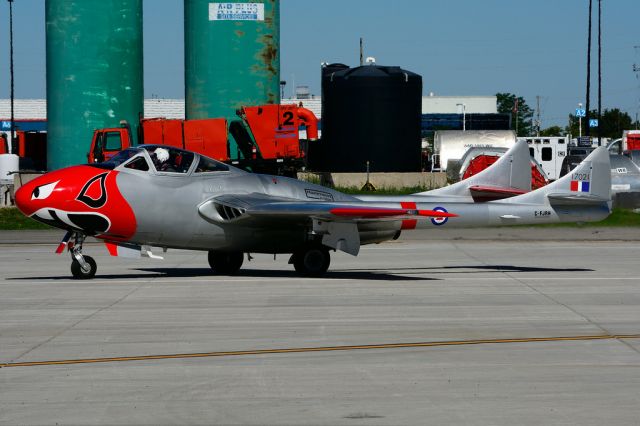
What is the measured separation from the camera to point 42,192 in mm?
16641

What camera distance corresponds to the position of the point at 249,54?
42094 mm

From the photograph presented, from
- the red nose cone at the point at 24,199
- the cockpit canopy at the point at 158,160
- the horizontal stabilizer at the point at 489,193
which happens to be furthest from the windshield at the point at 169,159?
the horizontal stabilizer at the point at 489,193

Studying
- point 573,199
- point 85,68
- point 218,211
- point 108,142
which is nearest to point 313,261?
point 218,211

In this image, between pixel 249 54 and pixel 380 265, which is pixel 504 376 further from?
pixel 249 54

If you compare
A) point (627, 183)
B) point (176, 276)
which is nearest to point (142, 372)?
point (176, 276)

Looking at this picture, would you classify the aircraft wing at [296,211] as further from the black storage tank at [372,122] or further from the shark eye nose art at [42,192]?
the black storage tank at [372,122]

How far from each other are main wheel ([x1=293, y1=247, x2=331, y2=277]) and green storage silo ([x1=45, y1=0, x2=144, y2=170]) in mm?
24651

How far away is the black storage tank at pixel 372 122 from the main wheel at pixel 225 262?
27.1 meters

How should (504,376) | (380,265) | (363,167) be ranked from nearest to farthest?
(504,376)
(380,265)
(363,167)

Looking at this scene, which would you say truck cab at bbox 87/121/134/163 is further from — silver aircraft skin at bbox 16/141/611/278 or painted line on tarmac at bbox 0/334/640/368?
painted line on tarmac at bbox 0/334/640/368

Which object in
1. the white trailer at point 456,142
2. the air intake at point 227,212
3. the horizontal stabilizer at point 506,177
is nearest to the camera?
the air intake at point 227,212

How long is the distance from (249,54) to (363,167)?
781 centimetres

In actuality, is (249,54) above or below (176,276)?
above

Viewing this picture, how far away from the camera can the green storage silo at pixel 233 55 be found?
42062 millimetres
